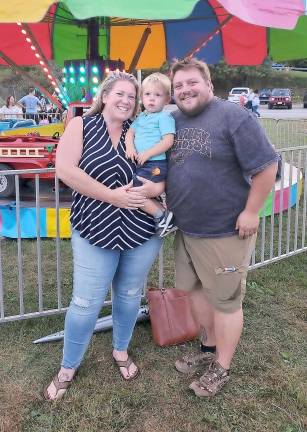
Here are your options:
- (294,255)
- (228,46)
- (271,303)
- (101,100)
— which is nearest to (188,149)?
(101,100)

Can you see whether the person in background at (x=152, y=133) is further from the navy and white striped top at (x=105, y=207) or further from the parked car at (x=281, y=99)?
the parked car at (x=281, y=99)

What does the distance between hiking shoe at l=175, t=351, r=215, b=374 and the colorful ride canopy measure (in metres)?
2.04

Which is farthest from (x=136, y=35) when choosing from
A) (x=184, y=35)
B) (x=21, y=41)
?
(x=21, y=41)

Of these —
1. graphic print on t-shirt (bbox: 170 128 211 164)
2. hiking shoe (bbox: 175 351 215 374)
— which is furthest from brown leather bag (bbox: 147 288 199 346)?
graphic print on t-shirt (bbox: 170 128 211 164)

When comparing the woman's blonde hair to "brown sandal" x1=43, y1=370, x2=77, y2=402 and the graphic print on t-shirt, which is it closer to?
the graphic print on t-shirt

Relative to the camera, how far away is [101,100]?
99.1 inches

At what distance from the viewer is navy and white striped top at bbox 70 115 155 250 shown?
2.41 metres

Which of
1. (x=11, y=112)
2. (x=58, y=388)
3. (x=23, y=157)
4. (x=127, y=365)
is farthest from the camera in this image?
(x=11, y=112)

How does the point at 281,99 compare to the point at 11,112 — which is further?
the point at 281,99

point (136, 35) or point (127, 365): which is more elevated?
point (136, 35)

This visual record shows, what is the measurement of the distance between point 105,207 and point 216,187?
57 cm

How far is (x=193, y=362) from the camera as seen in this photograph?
3088mm

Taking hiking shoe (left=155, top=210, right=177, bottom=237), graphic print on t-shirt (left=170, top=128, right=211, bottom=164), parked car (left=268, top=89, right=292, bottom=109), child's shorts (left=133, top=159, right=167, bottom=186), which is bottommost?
hiking shoe (left=155, top=210, right=177, bottom=237)

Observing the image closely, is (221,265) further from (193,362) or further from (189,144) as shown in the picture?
(193,362)
